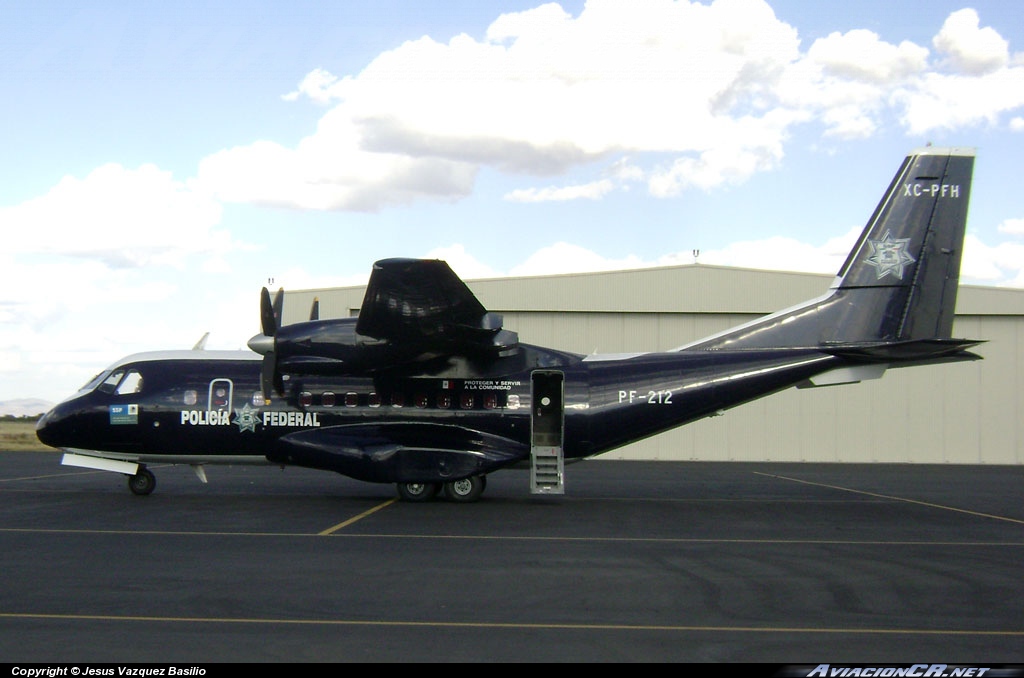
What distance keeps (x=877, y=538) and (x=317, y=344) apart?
396 inches

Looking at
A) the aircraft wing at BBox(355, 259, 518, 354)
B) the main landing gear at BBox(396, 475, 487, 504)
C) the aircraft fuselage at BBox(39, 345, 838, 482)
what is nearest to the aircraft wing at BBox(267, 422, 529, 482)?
the aircraft fuselage at BBox(39, 345, 838, 482)

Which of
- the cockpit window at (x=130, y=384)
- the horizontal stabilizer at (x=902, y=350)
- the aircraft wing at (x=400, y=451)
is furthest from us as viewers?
the cockpit window at (x=130, y=384)

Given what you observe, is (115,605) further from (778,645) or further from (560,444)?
(560,444)

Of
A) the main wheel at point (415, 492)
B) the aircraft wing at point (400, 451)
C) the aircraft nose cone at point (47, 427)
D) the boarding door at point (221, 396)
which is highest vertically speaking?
the boarding door at point (221, 396)

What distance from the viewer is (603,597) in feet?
30.8

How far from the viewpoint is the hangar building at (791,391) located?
119ft

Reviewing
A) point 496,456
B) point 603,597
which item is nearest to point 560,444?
point 496,456

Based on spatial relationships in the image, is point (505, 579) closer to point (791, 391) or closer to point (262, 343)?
point (262, 343)

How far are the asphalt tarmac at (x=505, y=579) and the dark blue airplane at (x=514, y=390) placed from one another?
98cm

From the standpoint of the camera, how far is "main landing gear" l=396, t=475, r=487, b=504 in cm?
1817

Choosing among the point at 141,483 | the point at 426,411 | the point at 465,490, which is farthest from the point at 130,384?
the point at 465,490

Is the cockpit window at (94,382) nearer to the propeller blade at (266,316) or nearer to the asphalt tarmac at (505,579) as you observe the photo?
the asphalt tarmac at (505,579)

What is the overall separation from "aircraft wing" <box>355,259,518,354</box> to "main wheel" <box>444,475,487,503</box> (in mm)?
2724

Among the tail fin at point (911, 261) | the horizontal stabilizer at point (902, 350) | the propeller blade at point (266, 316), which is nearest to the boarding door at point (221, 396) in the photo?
the propeller blade at point (266, 316)
